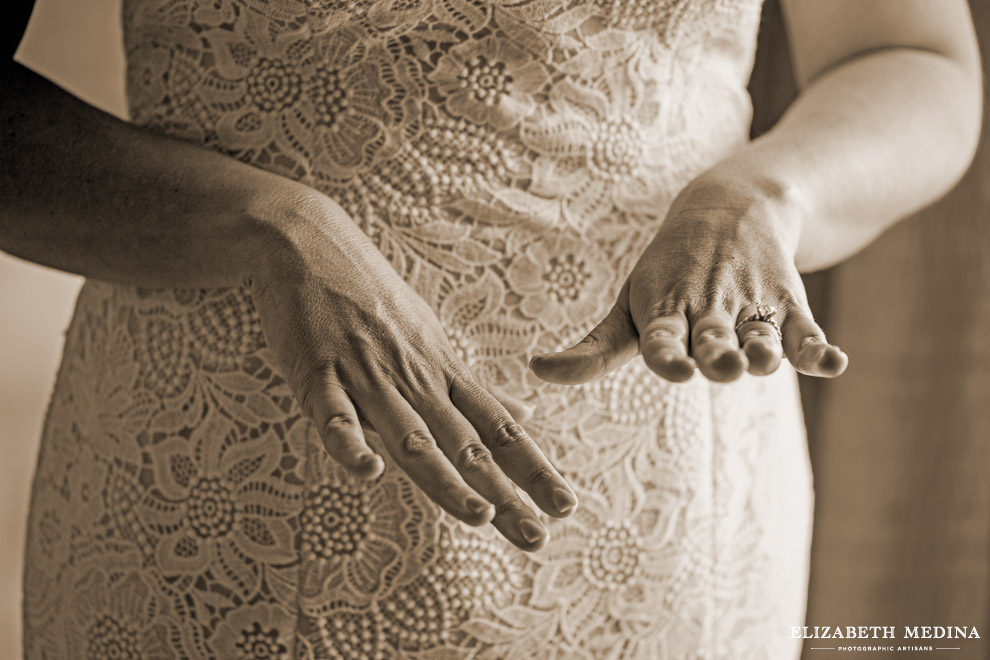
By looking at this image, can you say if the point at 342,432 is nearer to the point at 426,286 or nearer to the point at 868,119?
the point at 426,286

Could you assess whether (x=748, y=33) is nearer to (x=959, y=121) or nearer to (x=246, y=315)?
(x=959, y=121)

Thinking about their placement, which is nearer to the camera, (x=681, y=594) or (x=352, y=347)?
(x=352, y=347)

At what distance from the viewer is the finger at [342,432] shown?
1.27ft

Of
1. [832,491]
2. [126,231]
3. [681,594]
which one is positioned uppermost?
[126,231]

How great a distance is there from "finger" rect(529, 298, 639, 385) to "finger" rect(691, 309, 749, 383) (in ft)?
0.13

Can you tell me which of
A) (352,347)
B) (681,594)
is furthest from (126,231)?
(681,594)

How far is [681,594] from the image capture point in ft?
2.03

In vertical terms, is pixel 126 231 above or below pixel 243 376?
above

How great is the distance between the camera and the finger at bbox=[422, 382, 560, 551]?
1.34ft

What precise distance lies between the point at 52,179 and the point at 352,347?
0.73 feet

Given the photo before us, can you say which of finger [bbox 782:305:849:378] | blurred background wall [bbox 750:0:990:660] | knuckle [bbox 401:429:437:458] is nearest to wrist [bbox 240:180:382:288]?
knuckle [bbox 401:429:437:458]

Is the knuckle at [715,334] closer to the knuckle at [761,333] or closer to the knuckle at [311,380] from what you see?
the knuckle at [761,333]

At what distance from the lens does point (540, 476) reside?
420 millimetres

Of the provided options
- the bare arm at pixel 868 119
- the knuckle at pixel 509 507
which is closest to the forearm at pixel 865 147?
the bare arm at pixel 868 119
